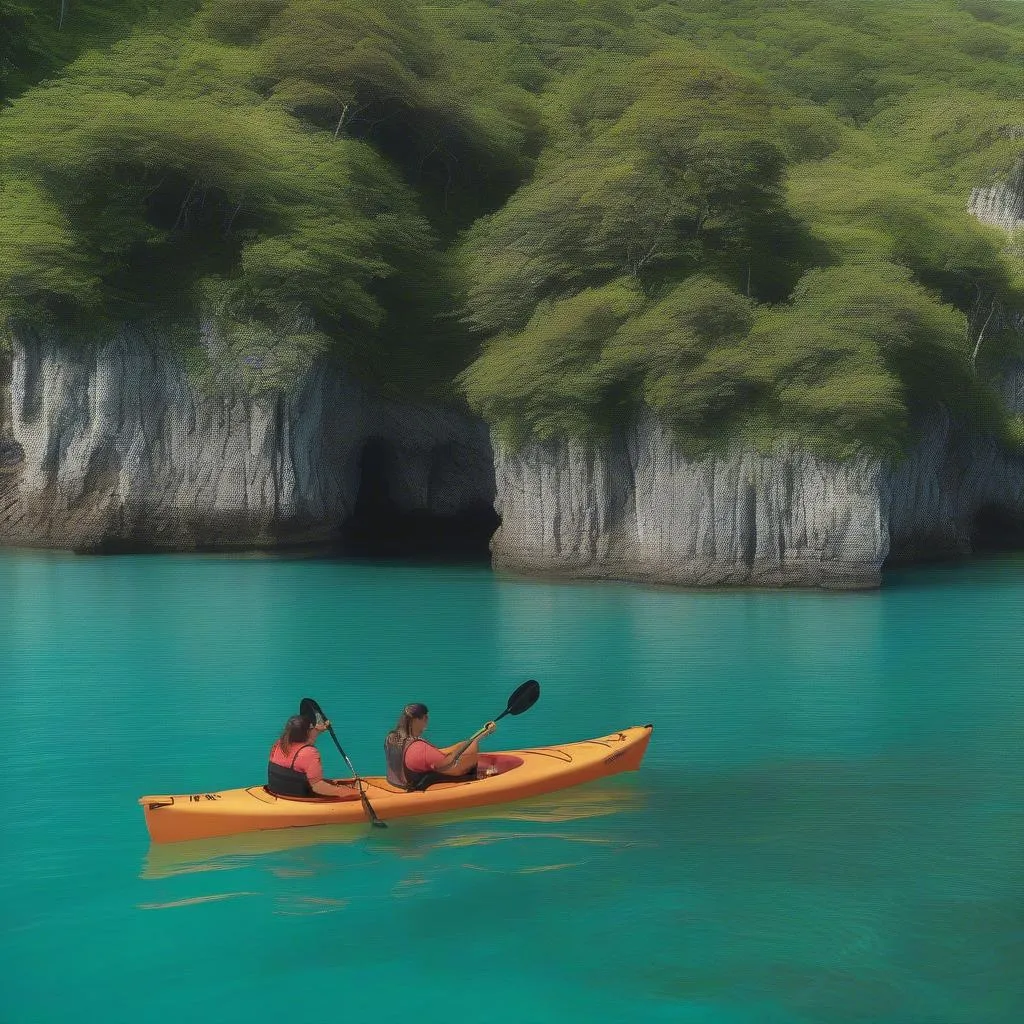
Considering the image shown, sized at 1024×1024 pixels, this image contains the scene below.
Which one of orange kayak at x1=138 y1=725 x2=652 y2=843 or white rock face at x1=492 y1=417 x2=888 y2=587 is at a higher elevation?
white rock face at x1=492 y1=417 x2=888 y2=587

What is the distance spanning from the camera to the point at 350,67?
34.8 m

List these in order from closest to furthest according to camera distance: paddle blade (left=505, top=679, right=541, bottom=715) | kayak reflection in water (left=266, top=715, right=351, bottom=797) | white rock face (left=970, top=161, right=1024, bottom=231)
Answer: kayak reflection in water (left=266, top=715, right=351, bottom=797) → paddle blade (left=505, top=679, right=541, bottom=715) → white rock face (left=970, top=161, right=1024, bottom=231)

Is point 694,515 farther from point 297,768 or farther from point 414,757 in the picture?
point 297,768

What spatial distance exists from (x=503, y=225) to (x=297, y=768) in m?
22.1

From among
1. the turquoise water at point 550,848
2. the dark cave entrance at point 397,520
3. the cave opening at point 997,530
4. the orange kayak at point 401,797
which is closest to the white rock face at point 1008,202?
the cave opening at point 997,530

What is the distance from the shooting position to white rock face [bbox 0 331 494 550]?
33.3 m

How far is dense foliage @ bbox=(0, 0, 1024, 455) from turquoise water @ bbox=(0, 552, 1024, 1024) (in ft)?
28.4

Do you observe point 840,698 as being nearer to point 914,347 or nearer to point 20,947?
point 20,947

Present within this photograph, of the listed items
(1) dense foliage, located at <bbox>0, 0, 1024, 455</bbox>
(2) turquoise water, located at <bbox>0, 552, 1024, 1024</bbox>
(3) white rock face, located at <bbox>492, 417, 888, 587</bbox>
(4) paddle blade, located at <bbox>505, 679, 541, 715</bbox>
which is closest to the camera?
(2) turquoise water, located at <bbox>0, 552, 1024, 1024</bbox>

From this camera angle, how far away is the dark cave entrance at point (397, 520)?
38.6 meters

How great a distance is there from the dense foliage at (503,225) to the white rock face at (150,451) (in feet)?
3.70

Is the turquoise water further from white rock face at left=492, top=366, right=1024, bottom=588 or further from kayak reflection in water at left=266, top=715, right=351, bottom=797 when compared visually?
white rock face at left=492, top=366, right=1024, bottom=588

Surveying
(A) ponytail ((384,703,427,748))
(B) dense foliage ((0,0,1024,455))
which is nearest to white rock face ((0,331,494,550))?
(B) dense foliage ((0,0,1024,455))

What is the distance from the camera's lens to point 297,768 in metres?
10.6
